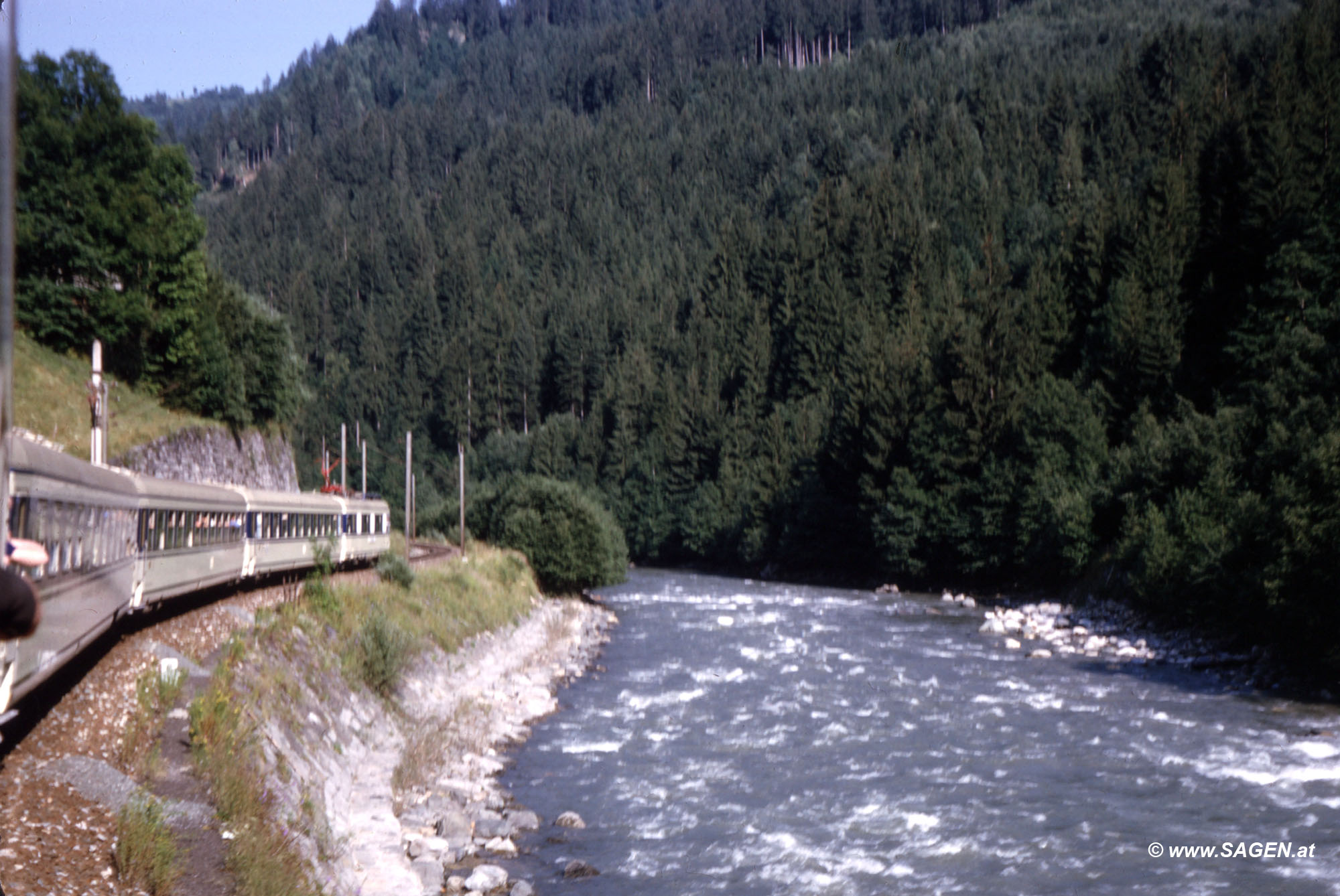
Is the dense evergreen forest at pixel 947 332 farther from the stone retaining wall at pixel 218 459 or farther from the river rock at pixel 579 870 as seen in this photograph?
the river rock at pixel 579 870

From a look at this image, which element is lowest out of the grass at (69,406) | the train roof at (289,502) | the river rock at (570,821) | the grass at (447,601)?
the river rock at (570,821)

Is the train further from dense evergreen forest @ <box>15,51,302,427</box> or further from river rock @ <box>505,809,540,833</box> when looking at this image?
dense evergreen forest @ <box>15,51,302,427</box>

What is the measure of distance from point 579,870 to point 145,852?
26.2 feet

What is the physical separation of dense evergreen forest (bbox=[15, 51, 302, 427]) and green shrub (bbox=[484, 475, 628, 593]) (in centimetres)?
1523

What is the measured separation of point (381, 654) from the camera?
23.3 m

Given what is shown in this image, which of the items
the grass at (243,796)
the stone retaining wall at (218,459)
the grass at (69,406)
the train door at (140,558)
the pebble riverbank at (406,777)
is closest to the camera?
the grass at (243,796)

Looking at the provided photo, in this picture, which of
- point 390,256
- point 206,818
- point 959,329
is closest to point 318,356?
point 390,256

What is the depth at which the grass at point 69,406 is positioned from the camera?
38.2 meters

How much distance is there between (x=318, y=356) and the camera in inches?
6555

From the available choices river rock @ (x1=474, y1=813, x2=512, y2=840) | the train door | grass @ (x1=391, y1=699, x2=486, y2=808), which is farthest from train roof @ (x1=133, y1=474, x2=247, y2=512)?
river rock @ (x1=474, y1=813, x2=512, y2=840)

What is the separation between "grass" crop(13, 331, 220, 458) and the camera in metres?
38.2

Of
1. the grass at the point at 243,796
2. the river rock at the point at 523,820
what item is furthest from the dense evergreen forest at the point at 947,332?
the grass at the point at 243,796

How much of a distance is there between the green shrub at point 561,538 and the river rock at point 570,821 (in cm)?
3597

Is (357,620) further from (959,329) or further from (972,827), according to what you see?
(959,329)
